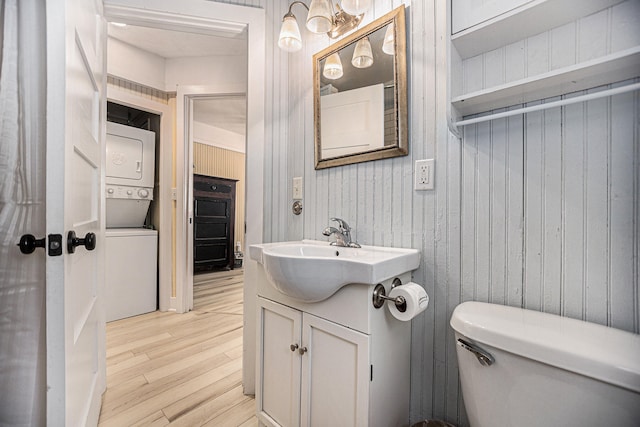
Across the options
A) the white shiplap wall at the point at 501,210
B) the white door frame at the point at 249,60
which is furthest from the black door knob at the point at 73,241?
the white shiplap wall at the point at 501,210

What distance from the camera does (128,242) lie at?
2.59 meters

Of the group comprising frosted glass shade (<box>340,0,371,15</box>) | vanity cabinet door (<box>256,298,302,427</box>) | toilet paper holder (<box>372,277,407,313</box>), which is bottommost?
vanity cabinet door (<box>256,298,302,427</box>)

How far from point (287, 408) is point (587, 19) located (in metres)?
1.59

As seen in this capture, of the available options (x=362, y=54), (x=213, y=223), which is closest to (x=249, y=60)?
(x=362, y=54)

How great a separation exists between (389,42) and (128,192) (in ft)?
8.53

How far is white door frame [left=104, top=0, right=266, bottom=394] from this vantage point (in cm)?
151

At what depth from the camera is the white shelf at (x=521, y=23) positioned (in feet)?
2.55

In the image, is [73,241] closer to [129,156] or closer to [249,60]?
[249,60]

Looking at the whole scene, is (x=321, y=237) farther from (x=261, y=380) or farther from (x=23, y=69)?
(x=23, y=69)

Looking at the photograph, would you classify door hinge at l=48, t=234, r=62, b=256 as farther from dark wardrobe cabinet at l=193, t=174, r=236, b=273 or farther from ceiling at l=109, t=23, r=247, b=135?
dark wardrobe cabinet at l=193, t=174, r=236, b=273

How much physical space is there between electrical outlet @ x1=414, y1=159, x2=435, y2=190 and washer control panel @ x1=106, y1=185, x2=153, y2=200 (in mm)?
2646

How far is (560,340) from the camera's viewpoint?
654 millimetres

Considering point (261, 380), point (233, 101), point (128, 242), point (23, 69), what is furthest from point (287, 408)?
point (233, 101)

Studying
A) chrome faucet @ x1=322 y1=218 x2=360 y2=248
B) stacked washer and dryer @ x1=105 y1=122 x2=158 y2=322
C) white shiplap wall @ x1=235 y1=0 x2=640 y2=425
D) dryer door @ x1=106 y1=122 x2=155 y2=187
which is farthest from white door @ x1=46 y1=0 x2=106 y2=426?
dryer door @ x1=106 y1=122 x2=155 y2=187
